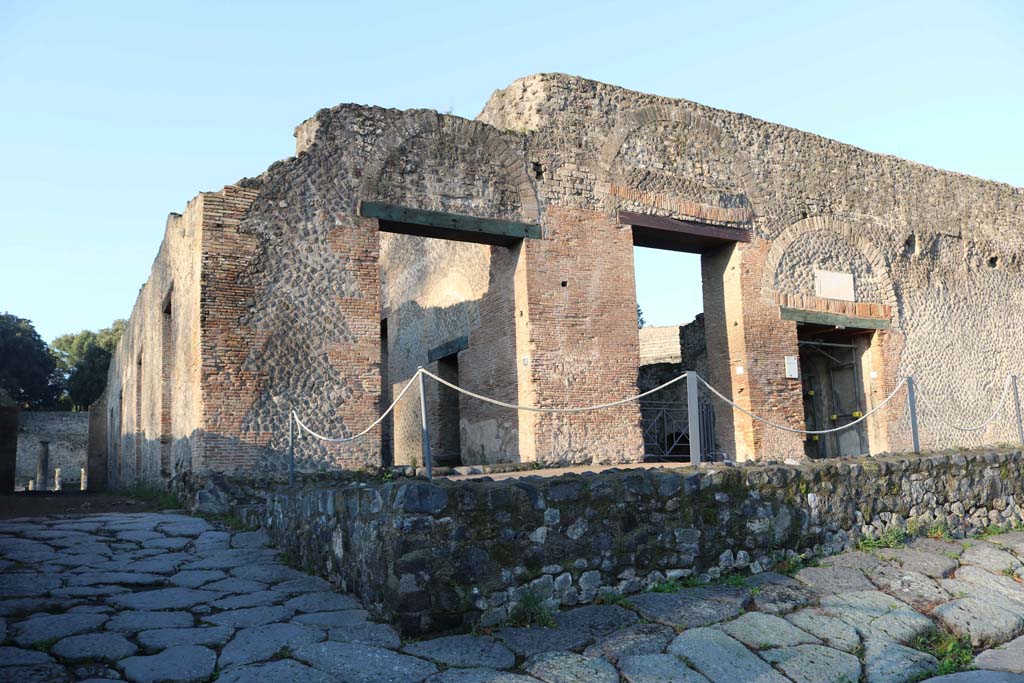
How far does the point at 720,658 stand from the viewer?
396 centimetres

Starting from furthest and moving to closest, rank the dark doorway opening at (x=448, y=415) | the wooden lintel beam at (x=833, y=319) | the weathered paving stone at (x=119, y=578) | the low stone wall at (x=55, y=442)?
1. the low stone wall at (x=55, y=442)
2. the dark doorway opening at (x=448, y=415)
3. the wooden lintel beam at (x=833, y=319)
4. the weathered paving stone at (x=119, y=578)

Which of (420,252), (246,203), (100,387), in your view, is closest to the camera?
(246,203)

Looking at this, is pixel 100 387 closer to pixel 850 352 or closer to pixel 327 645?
pixel 850 352

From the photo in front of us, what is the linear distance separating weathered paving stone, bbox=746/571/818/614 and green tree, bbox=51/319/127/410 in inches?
1528

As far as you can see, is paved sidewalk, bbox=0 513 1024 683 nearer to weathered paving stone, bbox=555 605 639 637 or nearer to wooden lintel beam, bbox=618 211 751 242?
weathered paving stone, bbox=555 605 639 637

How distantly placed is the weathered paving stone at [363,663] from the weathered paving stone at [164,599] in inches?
47.3

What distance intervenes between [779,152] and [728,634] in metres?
10.5

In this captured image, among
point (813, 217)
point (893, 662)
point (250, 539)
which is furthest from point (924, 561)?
point (813, 217)

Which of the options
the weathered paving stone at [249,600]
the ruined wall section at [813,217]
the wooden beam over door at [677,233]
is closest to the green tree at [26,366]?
the ruined wall section at [813,217]

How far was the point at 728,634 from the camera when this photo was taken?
4301 mm

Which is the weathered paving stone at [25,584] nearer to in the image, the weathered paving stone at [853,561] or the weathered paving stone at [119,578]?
the weathered paving stone at [119,578]

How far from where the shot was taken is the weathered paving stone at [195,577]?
5.14m

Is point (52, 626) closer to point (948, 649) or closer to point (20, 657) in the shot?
point (20, 657)

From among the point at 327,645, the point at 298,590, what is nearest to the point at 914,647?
the point at 327,645
